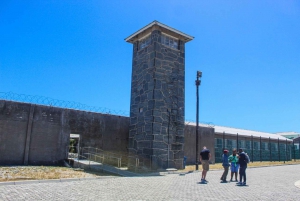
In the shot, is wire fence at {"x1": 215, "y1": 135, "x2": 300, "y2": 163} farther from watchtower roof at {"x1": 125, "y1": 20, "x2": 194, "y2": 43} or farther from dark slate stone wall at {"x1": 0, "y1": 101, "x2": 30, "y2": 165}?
dark slate stone wall at {"x1": 0, "y1": 101, "x2": 30, "y2": 165}

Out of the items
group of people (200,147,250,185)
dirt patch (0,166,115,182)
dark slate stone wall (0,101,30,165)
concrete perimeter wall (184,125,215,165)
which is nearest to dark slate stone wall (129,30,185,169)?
concrete perimeter wall (184,125,215,165)

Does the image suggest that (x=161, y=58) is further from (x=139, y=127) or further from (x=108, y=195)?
(x=108, y=195)

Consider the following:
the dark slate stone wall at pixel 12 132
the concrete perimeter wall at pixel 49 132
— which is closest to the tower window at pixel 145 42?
the concrete perimeter wall at pixel 49 132

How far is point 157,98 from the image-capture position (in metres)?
17.1

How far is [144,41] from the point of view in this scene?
19.0 metres

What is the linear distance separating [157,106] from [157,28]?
203 inches

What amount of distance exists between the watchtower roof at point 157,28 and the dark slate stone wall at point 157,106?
1.67ft

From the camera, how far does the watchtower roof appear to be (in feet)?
58.5

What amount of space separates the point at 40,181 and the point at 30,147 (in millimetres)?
6239

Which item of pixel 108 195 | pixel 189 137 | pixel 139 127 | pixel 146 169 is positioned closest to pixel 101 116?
pixel 139 127

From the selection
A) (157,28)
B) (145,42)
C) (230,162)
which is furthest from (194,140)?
(230,162)

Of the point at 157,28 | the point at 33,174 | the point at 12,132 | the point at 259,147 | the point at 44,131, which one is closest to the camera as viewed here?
the point at 33,174

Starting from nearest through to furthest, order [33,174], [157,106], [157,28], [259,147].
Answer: [33,174] → [157,106] → [157,28] → [259,147]

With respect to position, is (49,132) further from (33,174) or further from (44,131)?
(33,174)
